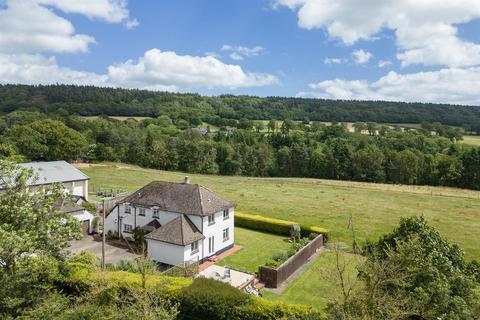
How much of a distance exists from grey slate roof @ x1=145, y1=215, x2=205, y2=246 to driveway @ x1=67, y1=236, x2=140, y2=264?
3033mm

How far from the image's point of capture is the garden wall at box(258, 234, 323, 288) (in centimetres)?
2709

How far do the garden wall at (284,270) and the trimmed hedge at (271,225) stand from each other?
471 centimetres

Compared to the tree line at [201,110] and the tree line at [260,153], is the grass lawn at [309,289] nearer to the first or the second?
the tree line at [260,153]

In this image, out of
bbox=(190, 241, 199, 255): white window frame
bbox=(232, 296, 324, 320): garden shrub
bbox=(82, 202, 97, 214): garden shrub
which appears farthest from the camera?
bbox=(82, 202, 97, 214): garden shrub

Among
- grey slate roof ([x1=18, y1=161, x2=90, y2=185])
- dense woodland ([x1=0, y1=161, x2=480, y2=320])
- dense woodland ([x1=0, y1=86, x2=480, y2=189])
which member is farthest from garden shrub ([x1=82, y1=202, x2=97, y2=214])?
dense woodland ([x1=0, y1=86, x2=480, y2=189])

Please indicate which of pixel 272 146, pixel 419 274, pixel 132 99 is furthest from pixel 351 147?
pixel 132 99

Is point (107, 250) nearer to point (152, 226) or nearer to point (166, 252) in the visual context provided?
point (152, 226)

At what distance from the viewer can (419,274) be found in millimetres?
17844

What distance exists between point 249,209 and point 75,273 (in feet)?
101

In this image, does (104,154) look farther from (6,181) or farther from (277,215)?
(6,181)

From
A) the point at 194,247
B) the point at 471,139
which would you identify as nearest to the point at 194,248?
the point at 194,247

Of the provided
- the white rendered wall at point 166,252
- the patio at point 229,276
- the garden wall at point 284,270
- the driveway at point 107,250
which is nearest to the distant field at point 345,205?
the garden wall at point 284,270

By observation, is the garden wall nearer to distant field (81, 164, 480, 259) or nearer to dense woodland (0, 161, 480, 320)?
dense woodland (0, 161, 480, 320)

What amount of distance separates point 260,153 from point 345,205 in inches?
2084
